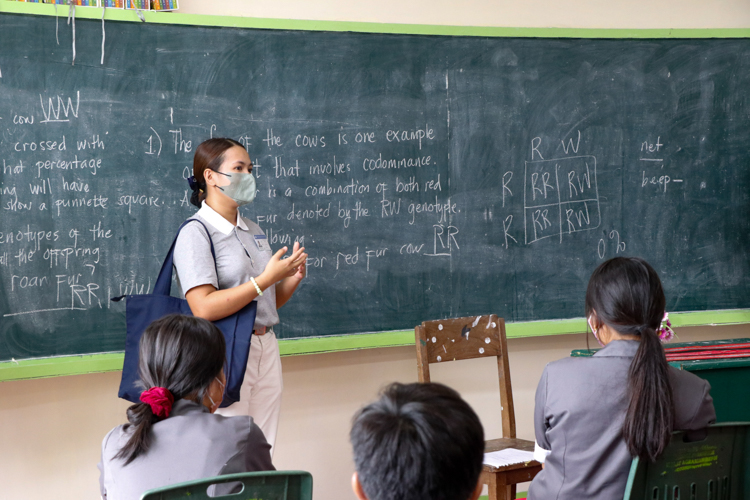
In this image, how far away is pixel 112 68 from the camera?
8.68 feet

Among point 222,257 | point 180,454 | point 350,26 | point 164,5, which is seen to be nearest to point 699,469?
point 180,454

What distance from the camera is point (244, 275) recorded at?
2266mm

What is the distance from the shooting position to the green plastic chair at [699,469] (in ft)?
4.34

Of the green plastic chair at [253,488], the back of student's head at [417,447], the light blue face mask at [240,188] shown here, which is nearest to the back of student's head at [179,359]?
the green plastic chair at [253,488]

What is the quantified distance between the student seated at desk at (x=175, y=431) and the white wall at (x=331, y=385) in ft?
4.91

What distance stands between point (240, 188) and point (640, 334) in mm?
1402

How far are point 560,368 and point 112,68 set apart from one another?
2091 millimetres

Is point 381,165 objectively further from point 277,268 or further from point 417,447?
point 417,447

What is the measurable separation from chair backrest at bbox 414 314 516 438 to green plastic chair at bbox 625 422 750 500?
4.44 ft

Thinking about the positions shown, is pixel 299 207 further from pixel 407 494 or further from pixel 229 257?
pixel 407 494

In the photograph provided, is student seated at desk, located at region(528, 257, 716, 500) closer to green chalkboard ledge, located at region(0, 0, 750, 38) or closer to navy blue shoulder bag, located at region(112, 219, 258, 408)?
navy blue shoulder bag, located at region(112, 219, 258, 408)

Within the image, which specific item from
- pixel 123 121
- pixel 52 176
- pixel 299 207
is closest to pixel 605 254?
pixel 299 207

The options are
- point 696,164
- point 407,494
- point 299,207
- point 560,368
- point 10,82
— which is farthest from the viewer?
point 696,164

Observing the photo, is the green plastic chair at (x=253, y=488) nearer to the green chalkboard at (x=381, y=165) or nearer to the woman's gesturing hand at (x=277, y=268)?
the woman's gesturing hand at (x=277, y=268)
